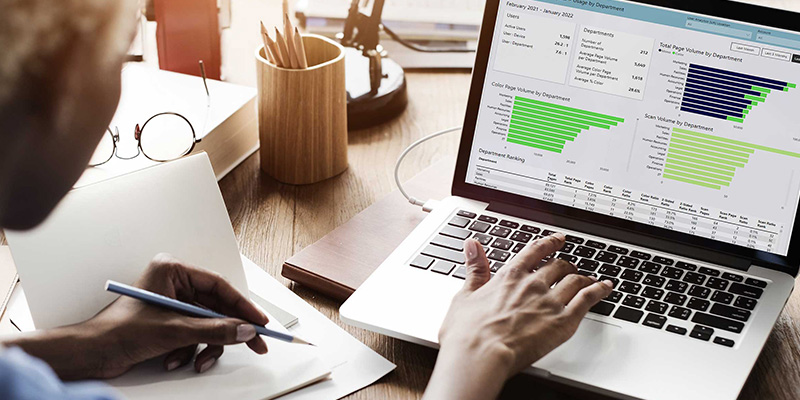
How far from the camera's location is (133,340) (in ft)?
2.27

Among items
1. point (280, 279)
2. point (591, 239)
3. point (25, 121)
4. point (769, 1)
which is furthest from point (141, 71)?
point (769, 1)

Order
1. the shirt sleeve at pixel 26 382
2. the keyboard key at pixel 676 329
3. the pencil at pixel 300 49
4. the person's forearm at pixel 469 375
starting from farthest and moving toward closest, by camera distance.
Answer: the pencil at pixel 300 49, the keyboard key at pixel 676 329, the person's forearm at pixel 469 375, the shirt sleeve at pixel 26 382

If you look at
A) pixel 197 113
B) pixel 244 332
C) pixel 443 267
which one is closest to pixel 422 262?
pixel 443 267

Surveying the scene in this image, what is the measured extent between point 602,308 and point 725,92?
10.6 inches

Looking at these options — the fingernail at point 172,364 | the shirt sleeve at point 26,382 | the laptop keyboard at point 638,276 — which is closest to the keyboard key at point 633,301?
the laptop keyboard at point 638,276

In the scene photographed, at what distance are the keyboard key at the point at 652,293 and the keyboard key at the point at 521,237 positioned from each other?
0.14 meters

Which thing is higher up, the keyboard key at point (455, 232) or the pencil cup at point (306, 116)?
the pencil cup at point (306, 116)

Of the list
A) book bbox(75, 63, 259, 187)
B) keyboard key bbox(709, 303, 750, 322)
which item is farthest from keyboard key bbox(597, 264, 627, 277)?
book bbox(75, 63, 259, 187)

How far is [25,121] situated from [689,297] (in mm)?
639

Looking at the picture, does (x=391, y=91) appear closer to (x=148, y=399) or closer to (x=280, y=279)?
(x=280, y=279)

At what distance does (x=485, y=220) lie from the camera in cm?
93

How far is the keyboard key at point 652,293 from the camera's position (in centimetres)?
80

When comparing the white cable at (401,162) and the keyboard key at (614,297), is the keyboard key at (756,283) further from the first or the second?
the white cable at (401,162)

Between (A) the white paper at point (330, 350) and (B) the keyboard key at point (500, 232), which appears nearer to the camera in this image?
(A) the white paper at point (330, 350)
